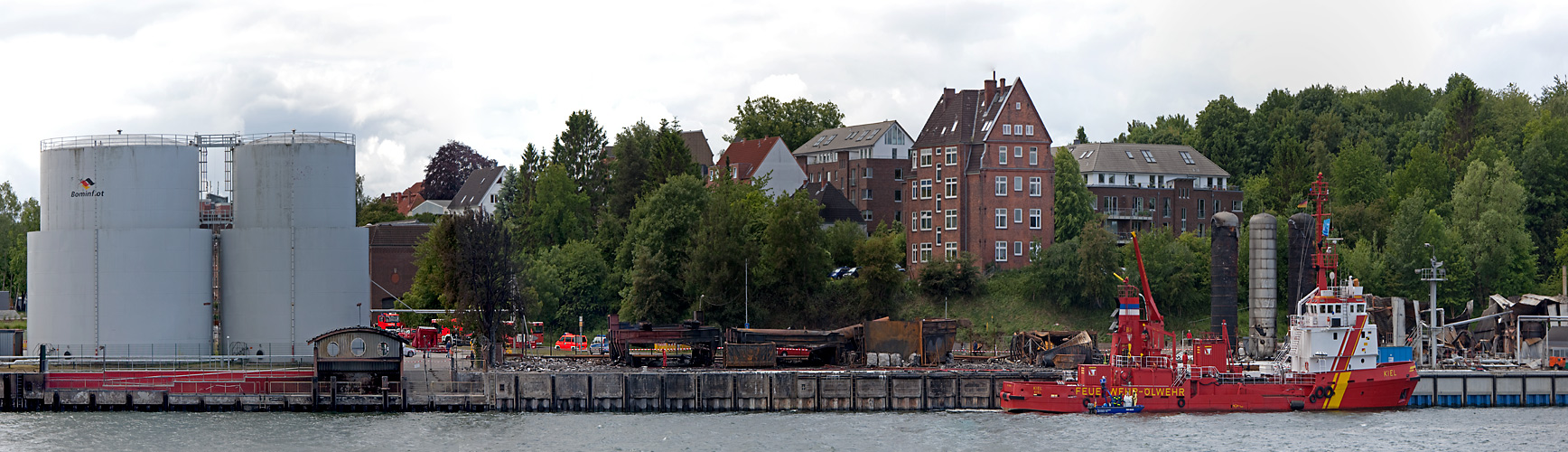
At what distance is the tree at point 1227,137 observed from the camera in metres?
140

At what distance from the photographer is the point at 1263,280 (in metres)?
89.2

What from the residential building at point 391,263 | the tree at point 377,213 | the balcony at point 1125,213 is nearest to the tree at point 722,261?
the residential building at point 391,263

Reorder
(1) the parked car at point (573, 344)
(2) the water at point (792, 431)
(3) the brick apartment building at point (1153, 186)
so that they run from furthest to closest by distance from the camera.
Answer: (3) the brick apartment building at point (1153, 186), (1) the parked car at point (573, 344), (2) the water at point (792, 431)

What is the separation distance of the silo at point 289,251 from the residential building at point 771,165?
57303 millimetres

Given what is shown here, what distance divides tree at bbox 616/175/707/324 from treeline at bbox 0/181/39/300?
53608 mm

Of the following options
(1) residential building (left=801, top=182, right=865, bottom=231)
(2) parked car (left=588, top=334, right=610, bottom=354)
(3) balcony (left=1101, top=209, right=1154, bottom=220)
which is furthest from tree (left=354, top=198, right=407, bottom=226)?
(3) balcony (left=1101, top=209, right=1154, bottom=220)

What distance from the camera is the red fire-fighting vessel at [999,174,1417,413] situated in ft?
218

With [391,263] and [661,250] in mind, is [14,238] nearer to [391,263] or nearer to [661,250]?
[391,263]

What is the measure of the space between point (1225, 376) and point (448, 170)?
132 m

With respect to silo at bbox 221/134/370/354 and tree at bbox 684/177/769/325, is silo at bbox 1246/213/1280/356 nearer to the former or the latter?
tree at bbox 684/177/769/325

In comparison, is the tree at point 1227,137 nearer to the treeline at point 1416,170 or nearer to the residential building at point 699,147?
the treeline at point 1416,170

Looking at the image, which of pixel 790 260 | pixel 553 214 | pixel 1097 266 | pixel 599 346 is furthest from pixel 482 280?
pixel 553 214

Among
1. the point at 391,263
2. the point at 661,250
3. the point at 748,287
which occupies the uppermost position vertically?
the point at 661,250

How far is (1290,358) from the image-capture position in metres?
68.1
